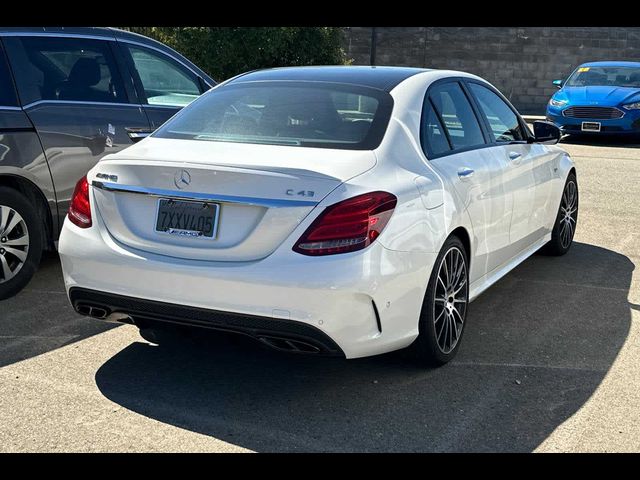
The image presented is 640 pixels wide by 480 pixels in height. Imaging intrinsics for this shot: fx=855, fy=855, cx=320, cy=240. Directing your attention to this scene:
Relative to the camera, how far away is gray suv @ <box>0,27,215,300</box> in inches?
223

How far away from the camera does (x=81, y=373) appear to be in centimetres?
437

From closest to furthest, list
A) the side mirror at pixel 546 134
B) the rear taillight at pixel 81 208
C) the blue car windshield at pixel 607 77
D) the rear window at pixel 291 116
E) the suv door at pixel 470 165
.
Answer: the rear taillight at pixel 81 208
the rear window at pixel 291 116
the suv door at pixel 470 165
the side mirror at pixel 546 134
the blue car windshield at pixel 607 77

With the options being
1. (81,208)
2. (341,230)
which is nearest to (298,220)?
(341,230)

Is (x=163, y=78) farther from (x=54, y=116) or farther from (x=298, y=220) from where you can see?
(x=298, y=220)

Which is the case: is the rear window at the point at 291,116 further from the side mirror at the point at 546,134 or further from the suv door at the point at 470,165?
the side mirror at the point at 546,134

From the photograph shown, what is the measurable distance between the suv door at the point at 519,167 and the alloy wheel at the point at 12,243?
3084 millimetres

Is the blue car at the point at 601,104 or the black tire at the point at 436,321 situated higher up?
the black tire at the point at 436,321

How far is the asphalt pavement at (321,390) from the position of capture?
366cm

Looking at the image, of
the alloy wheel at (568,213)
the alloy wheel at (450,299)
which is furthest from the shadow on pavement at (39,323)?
the alloy wheel at (568,213)

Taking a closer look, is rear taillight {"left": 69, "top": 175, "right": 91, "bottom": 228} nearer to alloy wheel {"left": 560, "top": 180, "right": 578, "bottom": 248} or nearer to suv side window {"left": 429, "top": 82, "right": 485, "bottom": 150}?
suv side window {"left": 429, "top": 82, "right": 485, "bottom": 150}
